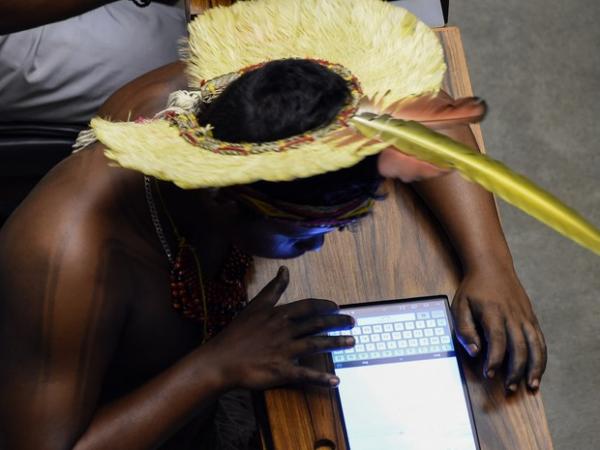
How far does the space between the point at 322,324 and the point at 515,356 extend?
27 cm

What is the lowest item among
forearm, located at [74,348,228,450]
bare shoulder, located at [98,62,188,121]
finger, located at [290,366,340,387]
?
forearm, located at [74,348,228,450]

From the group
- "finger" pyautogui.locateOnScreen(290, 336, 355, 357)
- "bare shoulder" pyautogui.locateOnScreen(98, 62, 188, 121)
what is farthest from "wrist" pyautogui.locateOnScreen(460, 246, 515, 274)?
"bare shoulder" pyautogui.locateOnScreen(98, 62, 188, 121)

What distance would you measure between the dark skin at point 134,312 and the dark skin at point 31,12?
0.19 metres

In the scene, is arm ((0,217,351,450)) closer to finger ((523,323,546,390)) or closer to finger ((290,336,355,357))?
finger ((290,336,355,357))

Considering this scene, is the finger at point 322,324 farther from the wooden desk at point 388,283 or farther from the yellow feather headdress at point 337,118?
the yellow feather headdress at point 337,118

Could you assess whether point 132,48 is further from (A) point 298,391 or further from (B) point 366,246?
(A) point 298,391

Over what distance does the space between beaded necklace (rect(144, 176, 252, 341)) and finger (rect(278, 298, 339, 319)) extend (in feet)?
0.40

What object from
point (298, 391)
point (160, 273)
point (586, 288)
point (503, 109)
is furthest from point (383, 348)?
point (503, 109)

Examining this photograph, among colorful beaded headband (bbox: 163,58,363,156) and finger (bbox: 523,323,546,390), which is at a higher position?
colorful beaded headband (bbox: 163,58,363,156)

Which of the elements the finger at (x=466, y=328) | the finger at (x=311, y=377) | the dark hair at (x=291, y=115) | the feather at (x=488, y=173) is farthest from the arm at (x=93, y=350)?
the feather at (x=488, y=173)

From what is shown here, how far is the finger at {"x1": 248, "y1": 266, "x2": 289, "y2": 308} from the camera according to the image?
48.3 inches

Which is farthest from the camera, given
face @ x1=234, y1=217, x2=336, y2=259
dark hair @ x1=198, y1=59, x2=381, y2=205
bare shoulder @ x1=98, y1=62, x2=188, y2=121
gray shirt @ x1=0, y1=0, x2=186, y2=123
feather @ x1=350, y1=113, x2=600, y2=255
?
gray shirt @ x1=0, y1=0, x2=186, y2=123

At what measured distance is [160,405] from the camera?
1191mm

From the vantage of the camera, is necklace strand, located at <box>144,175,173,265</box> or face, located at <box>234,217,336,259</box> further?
necklace strand, located at <box>144,175,173,265</box>
